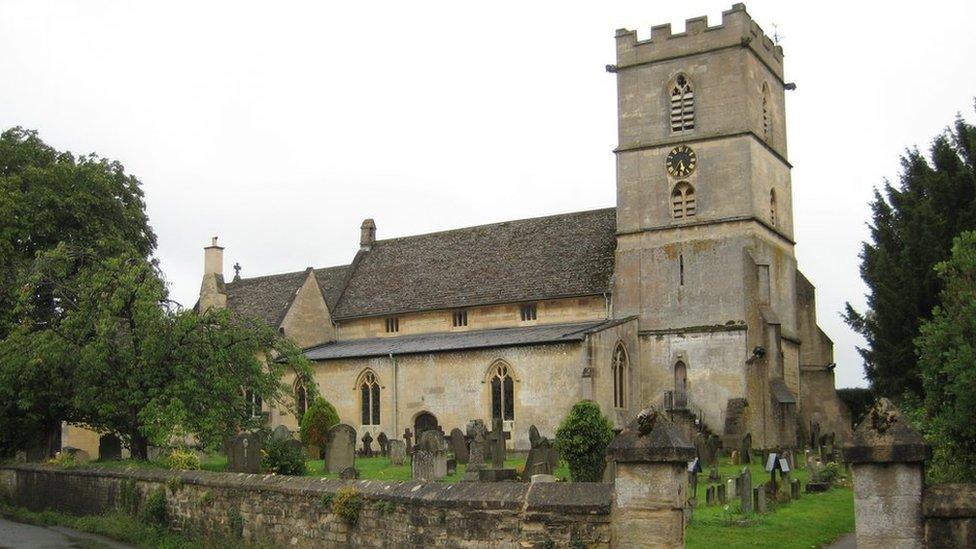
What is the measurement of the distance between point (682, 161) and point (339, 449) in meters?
19.5

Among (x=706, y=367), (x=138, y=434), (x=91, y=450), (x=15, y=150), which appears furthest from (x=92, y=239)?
(x=706, y=367)

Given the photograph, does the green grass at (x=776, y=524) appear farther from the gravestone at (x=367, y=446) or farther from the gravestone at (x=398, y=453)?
the gravestone at (x=367, y=446)

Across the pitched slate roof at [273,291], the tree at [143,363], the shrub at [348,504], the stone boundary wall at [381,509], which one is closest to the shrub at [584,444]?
the tree at [143,363]

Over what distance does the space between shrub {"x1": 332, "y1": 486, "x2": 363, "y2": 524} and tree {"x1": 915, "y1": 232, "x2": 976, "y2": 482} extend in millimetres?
9090

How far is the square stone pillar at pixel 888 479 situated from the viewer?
10.2 metres

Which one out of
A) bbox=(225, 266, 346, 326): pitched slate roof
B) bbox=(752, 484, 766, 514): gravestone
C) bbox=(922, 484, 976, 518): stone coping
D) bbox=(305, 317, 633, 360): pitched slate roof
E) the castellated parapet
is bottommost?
bbox=(752, 484, 766, 514): gravestone

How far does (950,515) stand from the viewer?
10031 millimetres

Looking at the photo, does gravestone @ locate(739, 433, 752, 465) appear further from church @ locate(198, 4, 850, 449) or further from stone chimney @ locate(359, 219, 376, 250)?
stone chimney @ locate(359, 219, 376, 250)

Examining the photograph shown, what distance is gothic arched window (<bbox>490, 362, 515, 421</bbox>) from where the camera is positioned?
3972cm

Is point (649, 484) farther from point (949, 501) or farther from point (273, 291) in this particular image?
point (273, 291)

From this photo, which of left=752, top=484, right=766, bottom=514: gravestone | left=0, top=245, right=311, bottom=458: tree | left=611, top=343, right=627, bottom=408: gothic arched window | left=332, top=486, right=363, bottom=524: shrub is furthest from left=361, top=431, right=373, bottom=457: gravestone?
left=332, top=486, right=363, bottom=524: shrub

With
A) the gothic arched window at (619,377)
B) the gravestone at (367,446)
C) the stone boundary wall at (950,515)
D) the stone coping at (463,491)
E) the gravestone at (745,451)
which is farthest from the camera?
the gravestone at (367,446)

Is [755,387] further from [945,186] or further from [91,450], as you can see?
[91,450]

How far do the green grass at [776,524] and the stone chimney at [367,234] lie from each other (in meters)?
30.5
